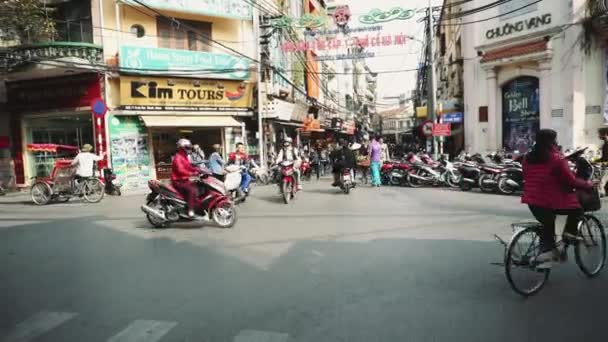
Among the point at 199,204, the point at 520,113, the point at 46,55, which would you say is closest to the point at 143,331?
the point at 199,204

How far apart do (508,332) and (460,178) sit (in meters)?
11.0

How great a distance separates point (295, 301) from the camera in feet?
13.7

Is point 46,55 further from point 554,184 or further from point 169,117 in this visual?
point 554,184

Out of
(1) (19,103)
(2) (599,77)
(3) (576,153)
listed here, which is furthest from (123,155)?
(2) (599,77)

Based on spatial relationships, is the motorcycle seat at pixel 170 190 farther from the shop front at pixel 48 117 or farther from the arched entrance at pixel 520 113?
the arched entrance at pixel 520 113

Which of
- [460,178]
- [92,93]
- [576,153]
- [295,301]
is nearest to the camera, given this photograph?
[295,301]

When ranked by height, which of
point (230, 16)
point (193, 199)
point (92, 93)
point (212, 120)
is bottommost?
point (193, 199)

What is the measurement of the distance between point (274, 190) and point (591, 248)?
36.6ft

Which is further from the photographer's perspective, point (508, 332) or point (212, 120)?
point (212, 120)

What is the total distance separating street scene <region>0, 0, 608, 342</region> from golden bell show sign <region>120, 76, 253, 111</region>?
0.08 m

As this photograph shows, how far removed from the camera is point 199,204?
26.4 feet

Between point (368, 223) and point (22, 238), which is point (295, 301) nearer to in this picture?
point (368, 223)

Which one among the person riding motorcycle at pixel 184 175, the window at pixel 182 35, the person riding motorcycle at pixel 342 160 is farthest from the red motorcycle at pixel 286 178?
the window at pixel 182 35

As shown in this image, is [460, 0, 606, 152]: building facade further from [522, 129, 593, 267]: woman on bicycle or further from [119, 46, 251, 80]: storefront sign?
[522, 129, 593, 267]: woman on bicycle
